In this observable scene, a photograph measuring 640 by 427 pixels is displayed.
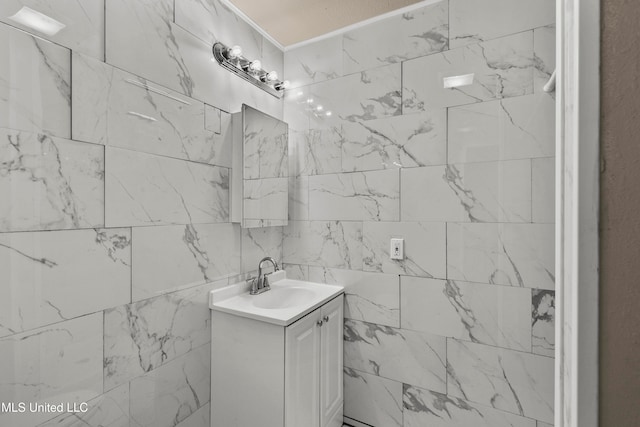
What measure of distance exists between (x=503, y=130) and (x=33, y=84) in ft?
6.66

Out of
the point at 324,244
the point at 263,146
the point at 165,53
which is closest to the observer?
the point at 165,53

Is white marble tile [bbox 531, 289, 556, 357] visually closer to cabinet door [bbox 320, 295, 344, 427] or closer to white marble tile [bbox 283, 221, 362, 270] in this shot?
white marble tile [bbox 283, 221, 362, 270]

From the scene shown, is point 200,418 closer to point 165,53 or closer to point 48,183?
point 48,183

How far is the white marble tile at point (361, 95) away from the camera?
69.8 inches

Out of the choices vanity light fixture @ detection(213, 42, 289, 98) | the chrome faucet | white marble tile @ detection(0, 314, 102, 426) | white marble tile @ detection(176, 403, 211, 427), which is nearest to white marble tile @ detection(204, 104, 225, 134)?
vanity light fixture @ detection(213, 42, 289, 98)

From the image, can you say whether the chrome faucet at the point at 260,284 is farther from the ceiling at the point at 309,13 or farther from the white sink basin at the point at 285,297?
the ceiling at the point at 309,13

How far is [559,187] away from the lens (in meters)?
0.62

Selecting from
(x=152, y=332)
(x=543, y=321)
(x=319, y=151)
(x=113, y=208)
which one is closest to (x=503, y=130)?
(x=543, y=321)

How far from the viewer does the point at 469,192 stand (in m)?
1.56

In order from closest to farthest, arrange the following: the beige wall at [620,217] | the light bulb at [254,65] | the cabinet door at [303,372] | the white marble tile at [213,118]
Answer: the beige wall at [620,217] < the cabinet door at [303,372] < the white marble tile at [213,118] < the light bulb at [254,65]

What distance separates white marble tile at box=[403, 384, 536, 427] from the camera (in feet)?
4.86

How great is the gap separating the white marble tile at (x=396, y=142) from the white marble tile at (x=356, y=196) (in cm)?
7

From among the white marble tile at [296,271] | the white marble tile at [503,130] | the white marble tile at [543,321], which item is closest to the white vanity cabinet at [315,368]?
the white marble tile at [296,271]

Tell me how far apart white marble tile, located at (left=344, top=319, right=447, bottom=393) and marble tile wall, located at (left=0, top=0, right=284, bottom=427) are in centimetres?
94
